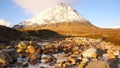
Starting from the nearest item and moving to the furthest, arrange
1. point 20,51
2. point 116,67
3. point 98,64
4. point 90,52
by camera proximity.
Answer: point 98,64 < point 116,67 < point 90,52 < point 20,51

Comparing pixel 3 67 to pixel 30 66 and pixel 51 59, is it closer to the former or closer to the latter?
pixel 30 66

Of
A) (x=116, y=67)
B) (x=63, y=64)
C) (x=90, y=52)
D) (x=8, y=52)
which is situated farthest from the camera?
(x=90, y=52)

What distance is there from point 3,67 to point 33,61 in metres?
4.28

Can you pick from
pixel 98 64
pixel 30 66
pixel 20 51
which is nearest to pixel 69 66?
pixel 30 66

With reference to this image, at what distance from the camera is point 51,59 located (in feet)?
85.7

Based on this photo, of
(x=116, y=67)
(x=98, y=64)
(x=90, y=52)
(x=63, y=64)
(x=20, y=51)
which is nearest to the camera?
(x=98, y=64)

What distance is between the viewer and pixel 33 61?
25.1m

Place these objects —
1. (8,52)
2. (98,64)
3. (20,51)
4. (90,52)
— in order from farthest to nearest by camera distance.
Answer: (20,51), (90,52), (8,52), (98,64)

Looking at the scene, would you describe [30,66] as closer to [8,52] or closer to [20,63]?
[20,63]

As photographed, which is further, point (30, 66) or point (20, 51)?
point (20, 51)

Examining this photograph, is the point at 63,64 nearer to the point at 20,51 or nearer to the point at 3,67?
the point at 3,67

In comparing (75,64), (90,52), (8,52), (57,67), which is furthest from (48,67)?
(90,52)

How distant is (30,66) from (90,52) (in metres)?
8.00

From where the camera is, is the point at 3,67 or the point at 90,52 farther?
the point at 90,52
